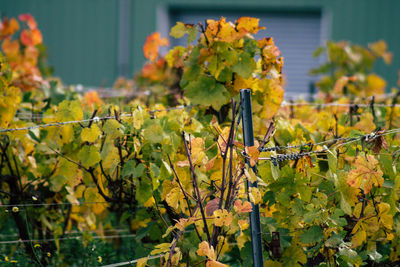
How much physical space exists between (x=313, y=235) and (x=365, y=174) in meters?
0.29

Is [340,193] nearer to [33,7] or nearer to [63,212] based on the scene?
[63,212]

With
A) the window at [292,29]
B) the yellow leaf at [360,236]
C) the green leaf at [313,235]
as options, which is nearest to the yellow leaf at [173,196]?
the green leaf at [313,235]

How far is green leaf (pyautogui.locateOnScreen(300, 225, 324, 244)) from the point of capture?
1.79 m

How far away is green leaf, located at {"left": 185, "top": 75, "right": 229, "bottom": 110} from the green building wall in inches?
284

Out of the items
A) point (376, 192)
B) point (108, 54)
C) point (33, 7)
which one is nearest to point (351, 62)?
point (376, 192)

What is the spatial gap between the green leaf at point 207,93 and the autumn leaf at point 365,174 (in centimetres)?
68

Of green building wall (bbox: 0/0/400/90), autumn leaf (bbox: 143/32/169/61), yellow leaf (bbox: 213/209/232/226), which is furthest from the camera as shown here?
green building wall (bbox: 0/0/400/90)

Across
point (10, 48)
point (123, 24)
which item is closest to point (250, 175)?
point (10, 48)

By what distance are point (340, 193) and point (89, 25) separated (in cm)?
847

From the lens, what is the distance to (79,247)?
280 centimetres

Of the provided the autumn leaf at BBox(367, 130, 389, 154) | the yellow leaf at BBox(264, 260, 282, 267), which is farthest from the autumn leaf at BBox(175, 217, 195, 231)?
the autumn leaf at BBox(367, 130, 389, 154)

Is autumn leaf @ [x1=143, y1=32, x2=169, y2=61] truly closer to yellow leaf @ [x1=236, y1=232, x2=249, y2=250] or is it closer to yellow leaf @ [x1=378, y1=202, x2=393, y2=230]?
yellow leaf @ [x1=236, y1=232, x2=249, y2=250]

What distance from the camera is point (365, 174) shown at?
5.62 ft

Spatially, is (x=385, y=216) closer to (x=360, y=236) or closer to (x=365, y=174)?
(x=360, y=236)
